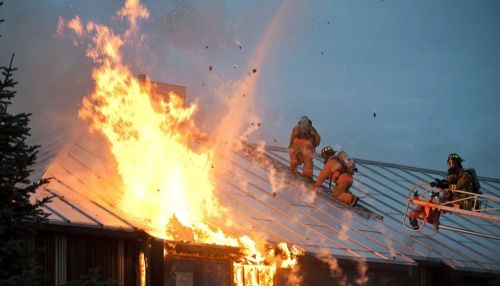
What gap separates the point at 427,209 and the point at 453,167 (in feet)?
5.90

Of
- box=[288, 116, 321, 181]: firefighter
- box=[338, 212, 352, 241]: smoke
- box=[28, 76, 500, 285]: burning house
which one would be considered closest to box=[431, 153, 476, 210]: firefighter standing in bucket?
box=[28, 76, 500, 285]: burning house

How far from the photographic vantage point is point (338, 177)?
3016 centimetres

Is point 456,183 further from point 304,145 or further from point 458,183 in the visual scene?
point 304,145

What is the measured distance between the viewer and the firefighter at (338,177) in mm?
29781

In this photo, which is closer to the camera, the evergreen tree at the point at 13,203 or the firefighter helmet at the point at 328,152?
the evergreen tree at the point at 13,203

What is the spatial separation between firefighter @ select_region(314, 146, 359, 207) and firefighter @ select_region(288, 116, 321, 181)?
30.8 inches

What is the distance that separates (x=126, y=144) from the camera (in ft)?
82.3

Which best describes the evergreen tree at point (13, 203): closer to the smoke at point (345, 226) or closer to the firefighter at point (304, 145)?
the smoke at point (345, 226)

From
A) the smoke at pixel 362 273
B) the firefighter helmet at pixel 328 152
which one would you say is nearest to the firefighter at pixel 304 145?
the firefighter helmet at pixel 328 152

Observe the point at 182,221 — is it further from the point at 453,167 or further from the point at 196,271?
the point at 453,167

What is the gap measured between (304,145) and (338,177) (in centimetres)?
166

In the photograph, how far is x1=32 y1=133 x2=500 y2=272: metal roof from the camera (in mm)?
20953

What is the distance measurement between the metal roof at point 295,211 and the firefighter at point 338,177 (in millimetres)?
340

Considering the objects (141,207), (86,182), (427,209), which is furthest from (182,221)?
(427,209)
